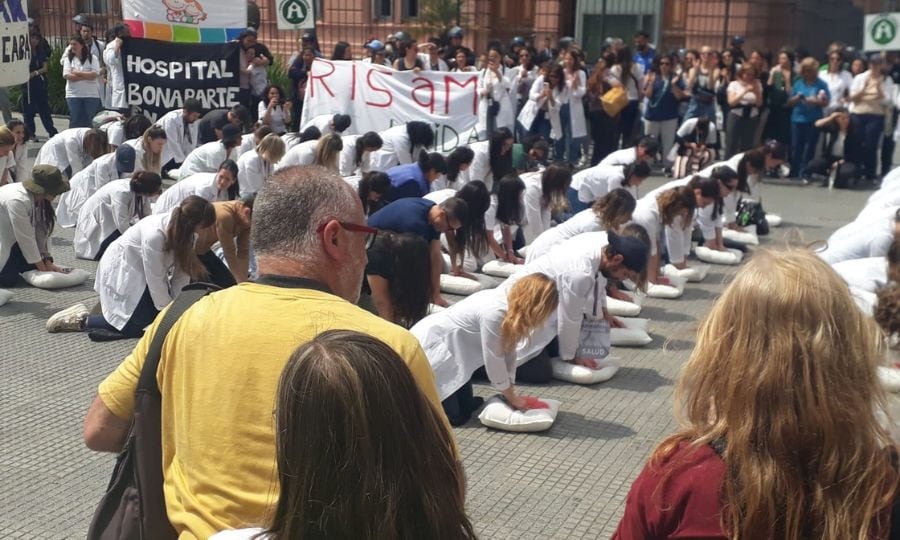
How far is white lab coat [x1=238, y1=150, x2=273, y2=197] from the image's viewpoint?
402 inches

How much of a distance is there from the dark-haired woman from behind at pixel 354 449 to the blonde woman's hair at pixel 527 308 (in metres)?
4.08

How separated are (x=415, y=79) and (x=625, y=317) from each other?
244 inches

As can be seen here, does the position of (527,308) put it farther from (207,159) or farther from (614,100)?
(614,100)

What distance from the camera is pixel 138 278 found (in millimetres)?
7262

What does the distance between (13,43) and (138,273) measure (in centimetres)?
228

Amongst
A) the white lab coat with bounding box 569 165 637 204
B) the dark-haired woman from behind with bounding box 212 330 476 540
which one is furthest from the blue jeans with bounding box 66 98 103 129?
the dark-haired woman from behind with bounding box 212 330 476 540

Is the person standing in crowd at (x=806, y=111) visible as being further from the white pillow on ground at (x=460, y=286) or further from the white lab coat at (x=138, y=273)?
the white lab coat at (x=138, y=273)

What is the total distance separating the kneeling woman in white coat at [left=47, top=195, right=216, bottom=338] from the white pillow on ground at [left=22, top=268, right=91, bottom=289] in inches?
39.8

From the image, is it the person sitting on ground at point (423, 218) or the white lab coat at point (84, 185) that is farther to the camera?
the white lab coat at point (84, 185)

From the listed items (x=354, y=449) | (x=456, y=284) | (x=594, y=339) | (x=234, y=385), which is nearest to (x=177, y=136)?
(x=456, y=284)

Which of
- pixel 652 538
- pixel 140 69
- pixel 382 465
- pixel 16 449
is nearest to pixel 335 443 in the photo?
pixel 382 465

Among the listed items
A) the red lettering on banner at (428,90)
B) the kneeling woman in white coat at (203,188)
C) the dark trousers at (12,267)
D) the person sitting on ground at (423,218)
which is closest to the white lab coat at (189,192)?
the kneeling woman in white coat at (203,188)

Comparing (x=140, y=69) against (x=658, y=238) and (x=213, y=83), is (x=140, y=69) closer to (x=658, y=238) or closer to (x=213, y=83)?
(x=213, y=83)

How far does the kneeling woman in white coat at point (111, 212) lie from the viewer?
28.0ft
